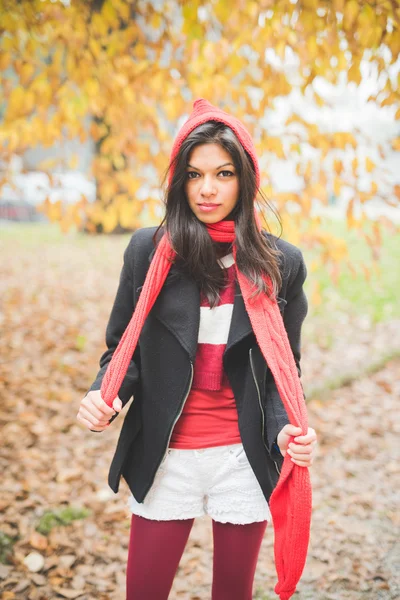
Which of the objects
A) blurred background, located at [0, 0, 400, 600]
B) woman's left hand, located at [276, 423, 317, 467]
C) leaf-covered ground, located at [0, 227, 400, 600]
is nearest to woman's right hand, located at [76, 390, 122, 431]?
woman's left hand, located at [276, 423, 317, 467]

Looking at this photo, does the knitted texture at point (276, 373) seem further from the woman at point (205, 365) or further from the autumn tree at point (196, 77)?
the autumn tree at point (196, 77)

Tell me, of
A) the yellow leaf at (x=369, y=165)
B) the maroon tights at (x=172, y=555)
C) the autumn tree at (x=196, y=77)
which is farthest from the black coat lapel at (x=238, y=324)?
the yellow leaf at (x=369, y=165)

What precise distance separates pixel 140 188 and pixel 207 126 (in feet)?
8.15

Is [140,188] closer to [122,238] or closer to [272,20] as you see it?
[272,20]

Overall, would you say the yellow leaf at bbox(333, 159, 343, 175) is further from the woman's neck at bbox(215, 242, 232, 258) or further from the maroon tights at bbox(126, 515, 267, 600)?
the maroon tights at bbox(126, 515, 267, 600)

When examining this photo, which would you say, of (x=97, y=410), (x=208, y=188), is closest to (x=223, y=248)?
(x=208, y=188)

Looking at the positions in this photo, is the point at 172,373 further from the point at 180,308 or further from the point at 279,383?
the point at 279,383

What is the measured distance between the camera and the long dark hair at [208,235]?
1.82m

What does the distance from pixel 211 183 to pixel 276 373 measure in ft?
2.16

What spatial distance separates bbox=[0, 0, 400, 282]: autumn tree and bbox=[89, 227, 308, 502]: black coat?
5.71 feet

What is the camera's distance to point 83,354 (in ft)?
18.9

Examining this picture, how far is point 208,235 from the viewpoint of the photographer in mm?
1865

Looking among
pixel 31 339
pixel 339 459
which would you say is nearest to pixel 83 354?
pixel 31 339

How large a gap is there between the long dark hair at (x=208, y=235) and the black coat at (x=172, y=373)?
2.5 inches
